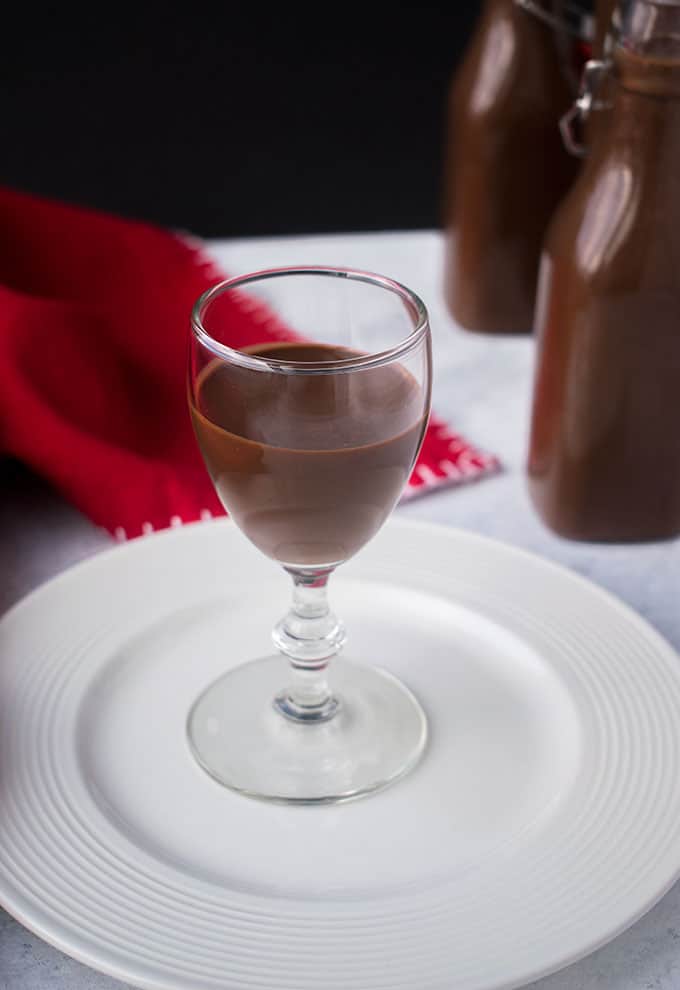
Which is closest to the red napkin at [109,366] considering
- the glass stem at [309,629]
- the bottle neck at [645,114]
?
the glass stem at [309,629]

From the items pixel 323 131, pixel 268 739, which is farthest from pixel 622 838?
pixel 323 131

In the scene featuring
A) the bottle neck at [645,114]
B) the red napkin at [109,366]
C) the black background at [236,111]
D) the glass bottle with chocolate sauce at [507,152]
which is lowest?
→ the black background at [236,111]

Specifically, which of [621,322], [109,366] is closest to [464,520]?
[621,322]

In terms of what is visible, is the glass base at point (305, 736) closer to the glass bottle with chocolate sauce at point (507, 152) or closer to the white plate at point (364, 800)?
the white plate at point (364, 800)

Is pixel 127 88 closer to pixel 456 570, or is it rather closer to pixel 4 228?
pixel 4 228

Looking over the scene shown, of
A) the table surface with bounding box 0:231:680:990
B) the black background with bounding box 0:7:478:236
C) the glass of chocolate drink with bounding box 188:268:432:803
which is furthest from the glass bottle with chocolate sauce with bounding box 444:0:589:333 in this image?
the black background with bounding box 0:7:478:236

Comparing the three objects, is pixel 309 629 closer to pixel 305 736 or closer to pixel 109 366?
pixel 305 736

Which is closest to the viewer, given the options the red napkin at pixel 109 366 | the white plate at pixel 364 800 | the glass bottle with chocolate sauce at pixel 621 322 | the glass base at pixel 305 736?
the white plate at pixel 364 800

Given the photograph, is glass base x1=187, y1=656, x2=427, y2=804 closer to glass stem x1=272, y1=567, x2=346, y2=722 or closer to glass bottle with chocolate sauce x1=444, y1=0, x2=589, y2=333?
glass stem x1=272, y1=567, x2=346, y2=722
